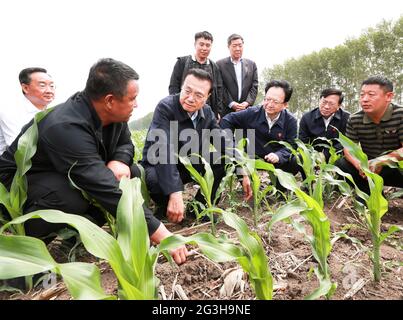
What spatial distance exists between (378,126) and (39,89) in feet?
10.7

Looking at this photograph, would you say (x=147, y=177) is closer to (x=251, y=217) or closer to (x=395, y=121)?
(x=251, y=217)

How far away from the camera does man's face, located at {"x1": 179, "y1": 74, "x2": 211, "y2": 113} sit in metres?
2.51

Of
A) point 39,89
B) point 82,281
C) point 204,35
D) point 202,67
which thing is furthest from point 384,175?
point 39,89

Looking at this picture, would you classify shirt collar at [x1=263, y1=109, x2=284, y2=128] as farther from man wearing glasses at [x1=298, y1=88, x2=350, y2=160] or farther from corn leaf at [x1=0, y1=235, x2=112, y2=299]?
corn leaf at [x1=0, y1=235, x2=112, y2=299]

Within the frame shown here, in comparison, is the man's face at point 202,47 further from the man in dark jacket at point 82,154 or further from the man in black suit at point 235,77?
the man in dark jacket at point 82,154

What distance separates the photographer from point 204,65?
13.5 ft

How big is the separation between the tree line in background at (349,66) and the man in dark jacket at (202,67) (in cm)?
1917

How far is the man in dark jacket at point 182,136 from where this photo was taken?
2414mm

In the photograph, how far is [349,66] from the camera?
2375 centimetres

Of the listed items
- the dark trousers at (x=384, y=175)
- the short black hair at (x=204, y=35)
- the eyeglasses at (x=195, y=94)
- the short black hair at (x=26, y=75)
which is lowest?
the dark trousers at (x=384, y=175)

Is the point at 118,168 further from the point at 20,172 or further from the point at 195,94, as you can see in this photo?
the point at 195,94

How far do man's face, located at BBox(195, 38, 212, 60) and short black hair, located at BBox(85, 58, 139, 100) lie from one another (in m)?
2.44

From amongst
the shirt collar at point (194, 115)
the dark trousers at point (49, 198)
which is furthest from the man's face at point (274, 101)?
the dark trousers at point (49, 198)

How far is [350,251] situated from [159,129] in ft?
5.33
